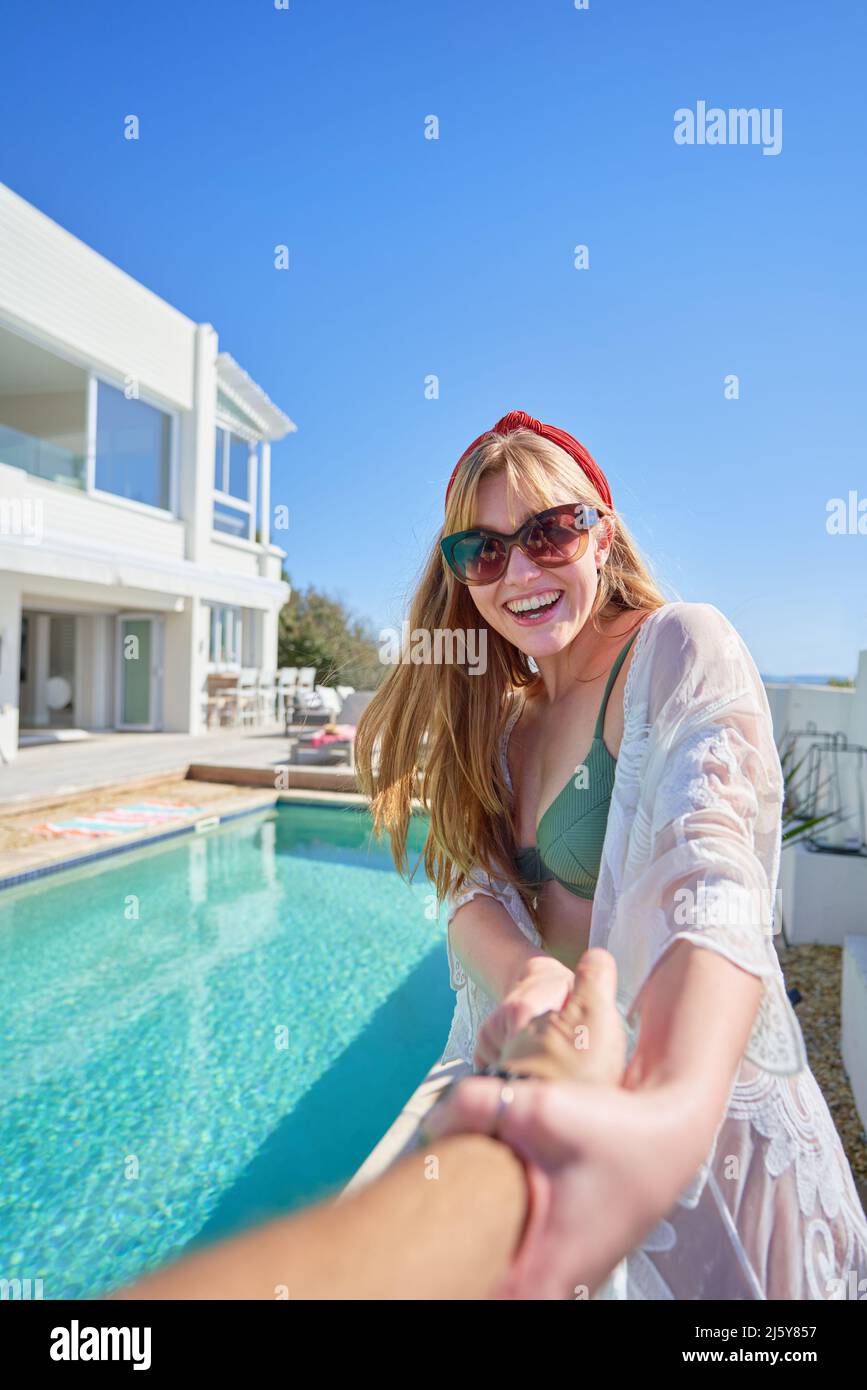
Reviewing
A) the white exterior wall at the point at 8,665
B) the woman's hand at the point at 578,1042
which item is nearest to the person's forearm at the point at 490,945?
the woman's hand at the point at 578,1042

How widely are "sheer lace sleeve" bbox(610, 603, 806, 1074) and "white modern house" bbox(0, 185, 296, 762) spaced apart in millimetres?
11510

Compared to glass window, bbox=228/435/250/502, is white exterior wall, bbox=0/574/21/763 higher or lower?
lower

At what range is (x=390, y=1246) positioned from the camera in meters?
0.46

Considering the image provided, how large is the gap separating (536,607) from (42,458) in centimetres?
1320

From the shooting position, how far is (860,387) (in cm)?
431

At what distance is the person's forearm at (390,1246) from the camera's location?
462 millimetres

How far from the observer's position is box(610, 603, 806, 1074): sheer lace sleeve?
2.67ft

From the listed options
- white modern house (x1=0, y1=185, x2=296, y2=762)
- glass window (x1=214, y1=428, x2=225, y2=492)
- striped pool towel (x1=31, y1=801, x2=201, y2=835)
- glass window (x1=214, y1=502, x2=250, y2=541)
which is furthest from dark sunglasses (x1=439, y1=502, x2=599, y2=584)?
glass window (x1=214, y1=428, x2=225, y2=492)

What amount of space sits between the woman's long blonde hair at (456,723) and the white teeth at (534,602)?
0.12m

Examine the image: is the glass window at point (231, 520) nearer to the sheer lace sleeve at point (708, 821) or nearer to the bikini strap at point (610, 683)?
the bikini strap at point (610, 683)

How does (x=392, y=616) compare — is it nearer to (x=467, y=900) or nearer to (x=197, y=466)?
(x=467, y=900)

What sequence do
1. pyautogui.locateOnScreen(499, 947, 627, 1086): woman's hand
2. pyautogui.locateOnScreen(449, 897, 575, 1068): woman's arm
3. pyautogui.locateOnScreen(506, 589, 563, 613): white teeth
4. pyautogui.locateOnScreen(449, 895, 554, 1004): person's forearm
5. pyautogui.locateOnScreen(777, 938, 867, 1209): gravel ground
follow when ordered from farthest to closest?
pyautogui.locateOnScreen(777, 938, 867, 1209): gravel ground
pyautogui.locateOnScreen(506, 589, 563, 613): white teeth
pyautogui.locateOnScreen(449, 895, 554, 1004): person's forearm
pyautogui.locateOnScreen(449, 897, 575, 1068): woman's arm
pyautogui.locateOnScreen(499, 947, 627, 1086): woman's hand

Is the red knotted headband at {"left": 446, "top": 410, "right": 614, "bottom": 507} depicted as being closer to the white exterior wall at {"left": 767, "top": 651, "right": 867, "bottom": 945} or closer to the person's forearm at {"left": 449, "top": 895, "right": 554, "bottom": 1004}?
the person's forearm at {"left": 449, "top": 895, "right": 554, "bottom": 1004}
